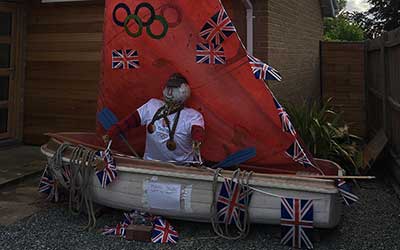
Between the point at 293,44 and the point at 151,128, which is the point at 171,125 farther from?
the point at 293,44

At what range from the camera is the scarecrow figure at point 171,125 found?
373cm

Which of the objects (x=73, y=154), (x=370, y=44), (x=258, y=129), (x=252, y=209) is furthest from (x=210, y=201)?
(x=370, y=44)

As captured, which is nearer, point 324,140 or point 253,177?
point 253,177

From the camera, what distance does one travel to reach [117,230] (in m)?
3.55

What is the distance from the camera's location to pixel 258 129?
12.1 feet

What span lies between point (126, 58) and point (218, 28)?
92 centimetres

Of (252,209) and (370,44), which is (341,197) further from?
(370,44)

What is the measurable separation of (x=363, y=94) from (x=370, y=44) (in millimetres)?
1109

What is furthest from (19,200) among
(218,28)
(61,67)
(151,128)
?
(61,67)

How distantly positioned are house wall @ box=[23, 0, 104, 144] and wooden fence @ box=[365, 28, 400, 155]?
14.0ft

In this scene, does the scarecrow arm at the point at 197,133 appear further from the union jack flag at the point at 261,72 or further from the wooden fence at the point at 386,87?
the wooden fence at the point at 386,87

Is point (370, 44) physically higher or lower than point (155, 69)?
higher

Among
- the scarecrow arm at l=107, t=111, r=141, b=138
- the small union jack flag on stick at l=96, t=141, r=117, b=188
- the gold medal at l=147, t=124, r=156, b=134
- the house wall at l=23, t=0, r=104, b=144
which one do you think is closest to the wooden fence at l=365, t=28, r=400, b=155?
the gold medal at l=147, t=124, r=156, b=134

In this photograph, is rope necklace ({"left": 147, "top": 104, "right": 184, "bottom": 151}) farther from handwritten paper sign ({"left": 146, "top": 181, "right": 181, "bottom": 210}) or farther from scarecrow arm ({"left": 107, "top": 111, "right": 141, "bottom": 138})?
handwritten paper sign ({"left": 146, "top": 181, "right": 181, "bottom": 210})
